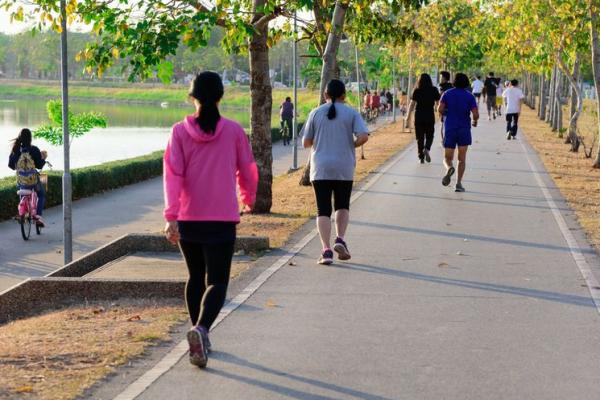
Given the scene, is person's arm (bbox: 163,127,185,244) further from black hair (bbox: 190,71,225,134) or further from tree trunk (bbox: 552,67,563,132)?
tree trunk (bbox: 552,67,563,132)

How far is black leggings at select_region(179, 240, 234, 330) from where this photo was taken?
6.95 metres

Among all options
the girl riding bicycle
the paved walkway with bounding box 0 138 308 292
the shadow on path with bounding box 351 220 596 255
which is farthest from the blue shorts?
the girl riding bicycle

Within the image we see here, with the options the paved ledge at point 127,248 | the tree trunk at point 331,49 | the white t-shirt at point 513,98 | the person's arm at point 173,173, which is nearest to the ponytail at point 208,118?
the person's arm at point 173,173

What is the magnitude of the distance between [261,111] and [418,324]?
28.0 ft

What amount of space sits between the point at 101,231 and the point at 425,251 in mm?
8516

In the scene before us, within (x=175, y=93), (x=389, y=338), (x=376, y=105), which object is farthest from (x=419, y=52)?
(x=175, y=93)

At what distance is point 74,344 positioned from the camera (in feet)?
25.0

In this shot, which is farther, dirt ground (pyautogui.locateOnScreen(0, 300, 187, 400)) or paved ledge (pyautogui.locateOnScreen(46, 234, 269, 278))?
paved ledge (pyautogui.locateOnScreen(46, 234, 269, 278))

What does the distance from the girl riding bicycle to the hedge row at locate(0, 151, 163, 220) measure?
2599mm

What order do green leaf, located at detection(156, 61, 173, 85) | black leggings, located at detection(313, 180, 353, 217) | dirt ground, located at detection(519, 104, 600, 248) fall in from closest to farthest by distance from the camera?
black leggings, located at detection(313, 180, 353, 217) < green leaf, located at detection(156, 61, 173, 85) < dirt ground, located at detection(519, 104, 600, 248)

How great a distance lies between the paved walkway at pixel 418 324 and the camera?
650 centimetres

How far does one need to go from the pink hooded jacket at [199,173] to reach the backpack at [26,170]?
37.0ft

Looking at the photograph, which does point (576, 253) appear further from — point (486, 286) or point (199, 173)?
point (199, 173)

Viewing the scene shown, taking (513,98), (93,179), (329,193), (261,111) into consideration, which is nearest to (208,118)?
(329,193)
